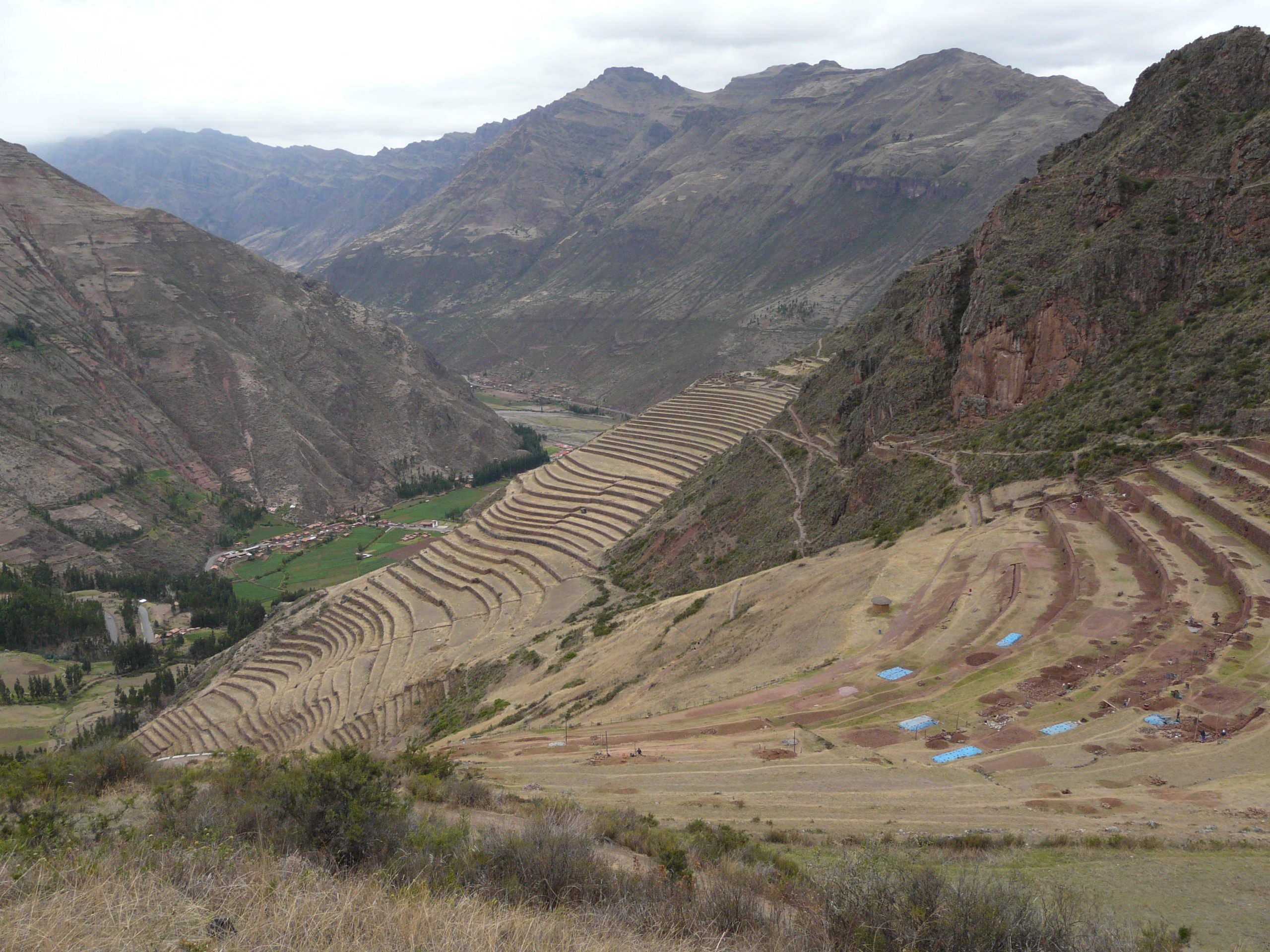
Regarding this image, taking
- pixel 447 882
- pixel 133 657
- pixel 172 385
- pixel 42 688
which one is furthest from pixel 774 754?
pixel 172 385

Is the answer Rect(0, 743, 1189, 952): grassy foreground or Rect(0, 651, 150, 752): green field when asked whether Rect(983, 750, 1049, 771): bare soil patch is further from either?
Rect(0, 651, 150, 752): green field

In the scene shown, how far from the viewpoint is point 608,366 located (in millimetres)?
177000

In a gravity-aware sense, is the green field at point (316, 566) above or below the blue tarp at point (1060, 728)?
below

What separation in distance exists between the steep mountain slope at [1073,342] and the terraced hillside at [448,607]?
637 centimetres

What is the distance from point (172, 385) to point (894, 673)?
99.4m

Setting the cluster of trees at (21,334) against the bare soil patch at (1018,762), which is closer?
the bare soil patch at (1018,762)

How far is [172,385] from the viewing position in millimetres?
93312

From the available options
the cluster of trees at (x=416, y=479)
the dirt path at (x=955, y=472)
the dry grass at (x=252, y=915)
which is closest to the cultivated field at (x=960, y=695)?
the dirt path at (x=955, y=472)

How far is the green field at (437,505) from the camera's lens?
90.6 meters

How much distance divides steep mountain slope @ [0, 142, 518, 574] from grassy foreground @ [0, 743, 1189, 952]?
74.6 m

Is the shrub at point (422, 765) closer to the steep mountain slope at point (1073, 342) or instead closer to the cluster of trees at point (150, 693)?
the steep mountain slope at point (1073, 342)

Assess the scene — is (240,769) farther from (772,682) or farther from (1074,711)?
(1074,711)

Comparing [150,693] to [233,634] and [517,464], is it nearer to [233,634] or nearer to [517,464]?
[233,634]

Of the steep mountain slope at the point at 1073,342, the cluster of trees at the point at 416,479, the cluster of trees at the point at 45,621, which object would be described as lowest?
the cluster of trees at the point at 45,621
